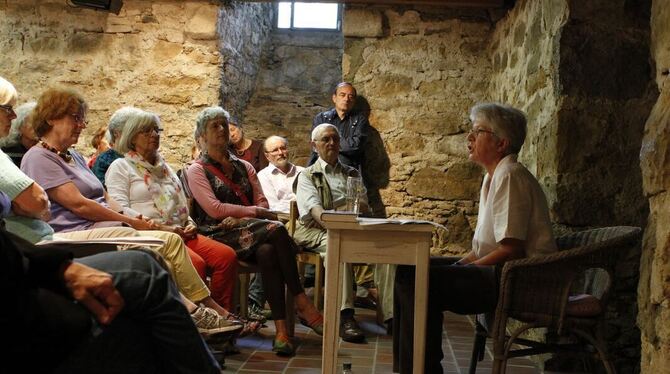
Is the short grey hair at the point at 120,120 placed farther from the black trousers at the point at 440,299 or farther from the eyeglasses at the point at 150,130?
the black trousers at the point at 440,299

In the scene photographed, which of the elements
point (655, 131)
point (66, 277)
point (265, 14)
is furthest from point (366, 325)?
point (265, 14)

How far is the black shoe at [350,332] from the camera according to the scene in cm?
383

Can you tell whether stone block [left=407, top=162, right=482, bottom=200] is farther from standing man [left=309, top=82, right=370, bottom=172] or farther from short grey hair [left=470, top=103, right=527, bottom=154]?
short grey hair [left=470, top=103, right=527, bottom=154]

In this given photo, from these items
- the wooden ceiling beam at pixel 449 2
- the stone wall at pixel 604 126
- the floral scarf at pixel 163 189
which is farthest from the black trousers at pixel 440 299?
the wooden ceiling beam at pixel 449 2

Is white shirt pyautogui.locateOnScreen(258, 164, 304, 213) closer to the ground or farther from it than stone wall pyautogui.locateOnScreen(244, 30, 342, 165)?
closer to the ground

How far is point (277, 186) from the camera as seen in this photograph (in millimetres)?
5121

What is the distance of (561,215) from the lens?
134 inches

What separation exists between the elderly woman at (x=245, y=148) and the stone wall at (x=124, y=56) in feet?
1.07

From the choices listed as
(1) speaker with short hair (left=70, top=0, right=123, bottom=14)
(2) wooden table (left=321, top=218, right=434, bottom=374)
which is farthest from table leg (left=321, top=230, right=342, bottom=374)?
(1) speaker with short hair (left=70, top=0, right=123, bottom=14)

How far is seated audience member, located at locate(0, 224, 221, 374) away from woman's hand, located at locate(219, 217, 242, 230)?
2035 mm

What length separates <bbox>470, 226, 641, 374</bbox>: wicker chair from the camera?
2309 millimetres

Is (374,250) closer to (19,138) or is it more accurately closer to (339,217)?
(339,217)

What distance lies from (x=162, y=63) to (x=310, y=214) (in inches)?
95.7

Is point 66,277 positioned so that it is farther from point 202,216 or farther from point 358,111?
point 358,111
